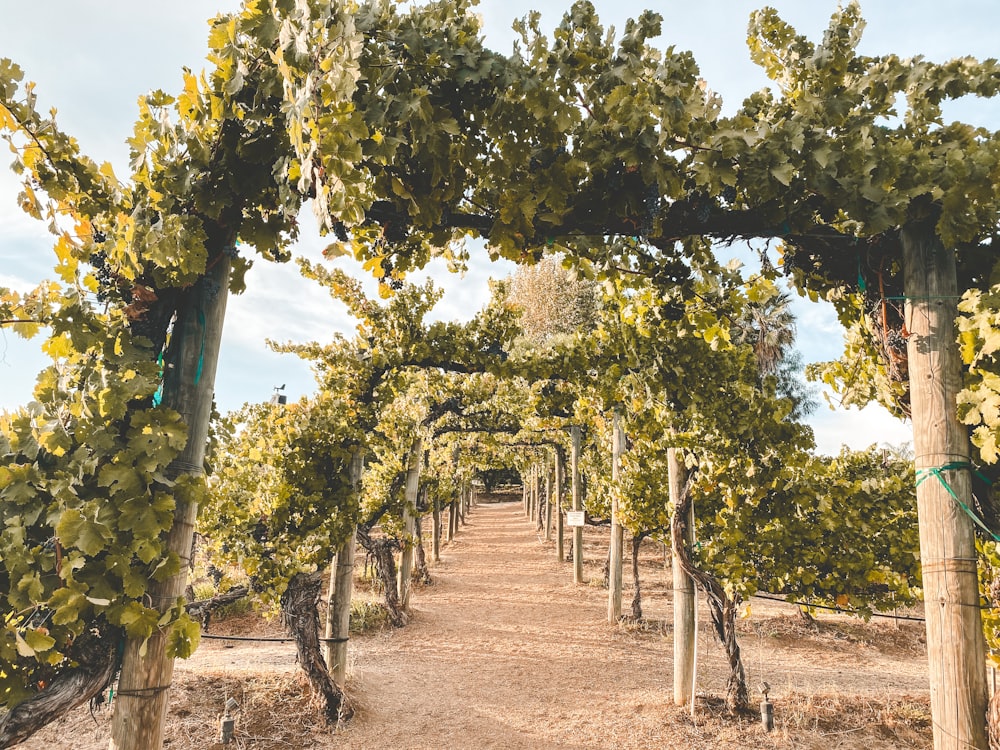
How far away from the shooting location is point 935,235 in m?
2.48

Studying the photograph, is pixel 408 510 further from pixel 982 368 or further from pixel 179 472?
pixel 982 368

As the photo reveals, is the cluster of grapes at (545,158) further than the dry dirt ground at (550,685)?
No

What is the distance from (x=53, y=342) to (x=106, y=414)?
0.35m

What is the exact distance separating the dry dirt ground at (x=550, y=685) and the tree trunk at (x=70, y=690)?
3435 mm

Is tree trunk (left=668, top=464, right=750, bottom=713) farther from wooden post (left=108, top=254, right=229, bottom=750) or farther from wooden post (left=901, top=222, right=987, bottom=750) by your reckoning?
wooden post (left=108, top=254, right=229, bottom=750)

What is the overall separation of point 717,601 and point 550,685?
2.41 meters

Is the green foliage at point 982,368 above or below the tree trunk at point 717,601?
above

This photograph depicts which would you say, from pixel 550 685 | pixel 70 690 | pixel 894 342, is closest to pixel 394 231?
pixel 70 690

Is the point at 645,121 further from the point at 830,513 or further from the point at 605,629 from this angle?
the point at 605,629

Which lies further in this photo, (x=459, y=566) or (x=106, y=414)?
(x=459, y=566)

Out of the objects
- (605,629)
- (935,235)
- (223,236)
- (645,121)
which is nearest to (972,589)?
(935,235)

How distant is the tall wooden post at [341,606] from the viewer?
605 centimetres

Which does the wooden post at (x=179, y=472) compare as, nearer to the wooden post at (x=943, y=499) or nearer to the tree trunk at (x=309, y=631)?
the wooden post at (x=943, y=499)

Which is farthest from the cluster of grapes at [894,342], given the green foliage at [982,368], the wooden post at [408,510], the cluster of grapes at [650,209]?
the wooden post at [408,510]
